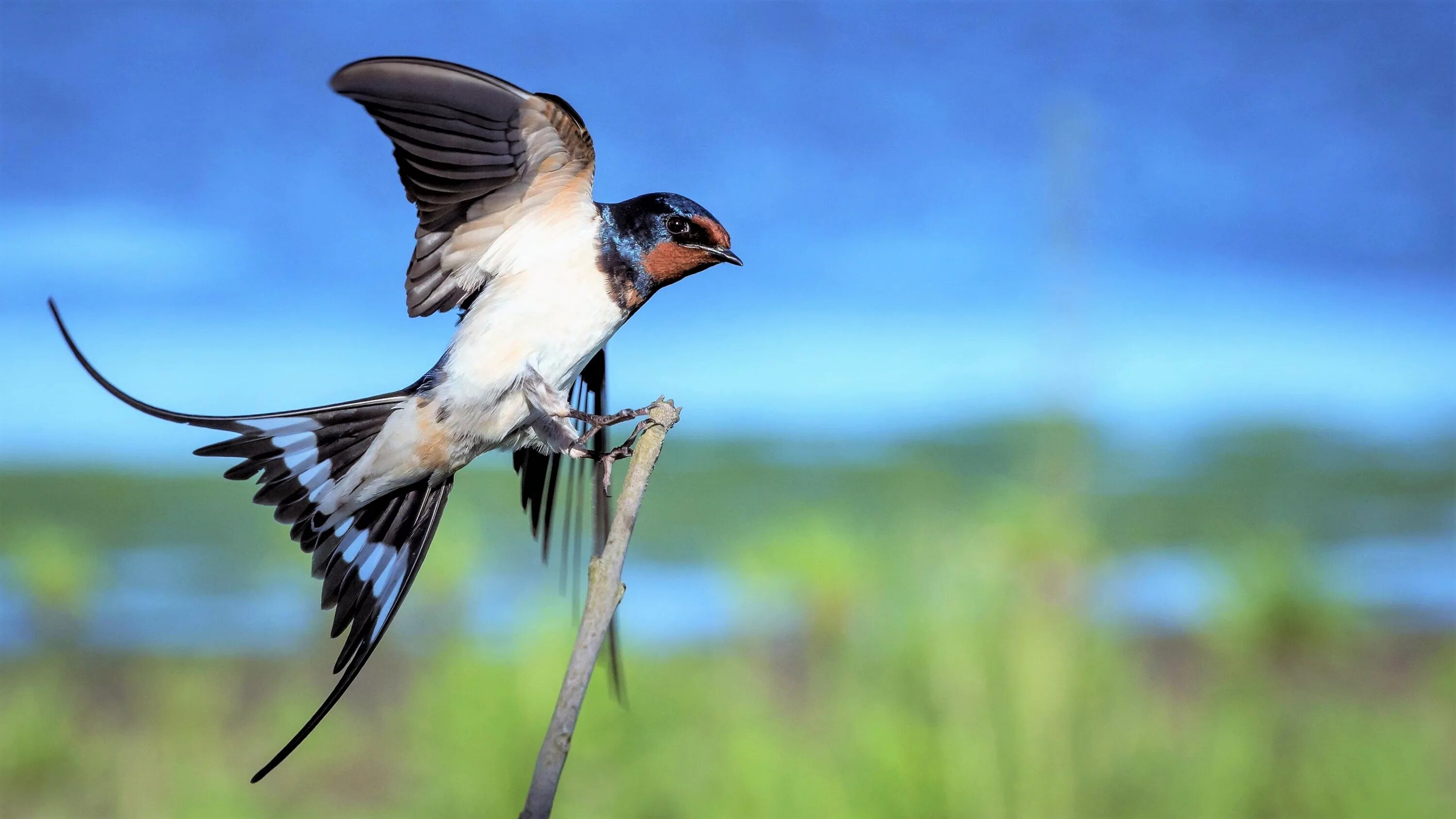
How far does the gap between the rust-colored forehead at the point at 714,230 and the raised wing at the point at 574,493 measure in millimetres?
276

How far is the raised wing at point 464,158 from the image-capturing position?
1305 millimetres

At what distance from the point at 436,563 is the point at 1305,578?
10.0 feet

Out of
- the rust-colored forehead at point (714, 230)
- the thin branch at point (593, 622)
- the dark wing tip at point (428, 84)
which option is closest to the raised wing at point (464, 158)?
the dark wing tip at point (428, 84)

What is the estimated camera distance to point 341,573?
1507 mm

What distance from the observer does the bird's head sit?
157 cm

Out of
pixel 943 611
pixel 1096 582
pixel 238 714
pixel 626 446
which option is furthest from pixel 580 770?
pixel 238 714

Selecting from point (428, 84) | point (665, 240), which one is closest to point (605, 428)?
point (665, 240)

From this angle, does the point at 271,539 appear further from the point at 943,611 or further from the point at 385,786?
the point at 943,611

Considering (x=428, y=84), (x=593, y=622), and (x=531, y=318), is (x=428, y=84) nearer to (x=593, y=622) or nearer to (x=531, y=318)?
(x=531, y=318)

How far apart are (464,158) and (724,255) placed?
0.36 meters

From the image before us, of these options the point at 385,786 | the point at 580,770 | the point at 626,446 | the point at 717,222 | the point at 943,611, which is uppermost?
the point at 717,222

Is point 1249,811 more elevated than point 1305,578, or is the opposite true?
point 1305,578

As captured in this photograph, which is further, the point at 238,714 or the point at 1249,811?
the point at 238,714

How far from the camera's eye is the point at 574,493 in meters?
1.85
